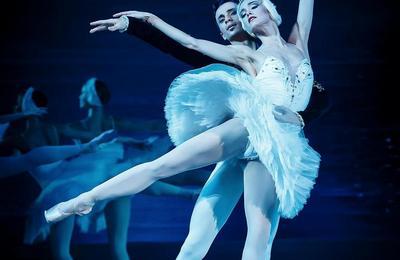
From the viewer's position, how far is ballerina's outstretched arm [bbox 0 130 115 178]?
368 cm

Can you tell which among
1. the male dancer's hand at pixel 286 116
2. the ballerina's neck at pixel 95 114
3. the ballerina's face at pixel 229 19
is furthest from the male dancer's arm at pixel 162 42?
the ballerina's neck at pixel 95 114

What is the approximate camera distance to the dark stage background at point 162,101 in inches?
144

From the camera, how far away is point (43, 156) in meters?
3.69

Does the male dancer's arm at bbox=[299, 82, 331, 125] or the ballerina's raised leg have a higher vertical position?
the ballerina's raised leg

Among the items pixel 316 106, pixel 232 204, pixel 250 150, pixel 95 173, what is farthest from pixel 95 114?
pixel 250 150

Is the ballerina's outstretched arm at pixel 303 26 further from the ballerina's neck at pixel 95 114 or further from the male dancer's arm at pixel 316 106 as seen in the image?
the ballerina's neck at pixel 95 114

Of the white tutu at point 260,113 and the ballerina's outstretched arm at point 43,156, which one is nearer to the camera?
the white tutu at point 260,113

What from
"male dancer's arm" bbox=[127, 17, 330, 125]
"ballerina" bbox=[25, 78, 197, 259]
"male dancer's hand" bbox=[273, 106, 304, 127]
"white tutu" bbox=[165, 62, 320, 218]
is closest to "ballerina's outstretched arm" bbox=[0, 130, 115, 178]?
"ballerina" bbox=[25, 78, 197, 259]

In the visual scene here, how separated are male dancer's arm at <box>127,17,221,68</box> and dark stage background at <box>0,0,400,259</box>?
687 millimetres

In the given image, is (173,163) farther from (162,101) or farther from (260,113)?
(162,101)

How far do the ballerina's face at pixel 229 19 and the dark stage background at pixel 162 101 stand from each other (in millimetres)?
804

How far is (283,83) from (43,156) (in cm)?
183

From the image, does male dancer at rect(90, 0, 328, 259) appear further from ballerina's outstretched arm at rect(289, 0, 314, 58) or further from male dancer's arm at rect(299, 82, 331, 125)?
male dancer's arm at rect(299, 82, 331, 125)

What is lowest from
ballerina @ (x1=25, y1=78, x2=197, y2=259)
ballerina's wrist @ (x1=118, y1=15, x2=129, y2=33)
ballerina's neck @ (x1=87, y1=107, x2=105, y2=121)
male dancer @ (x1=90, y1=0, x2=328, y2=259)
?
ballerina @ (x1=25, y1=78, x2=197, y2=259)
